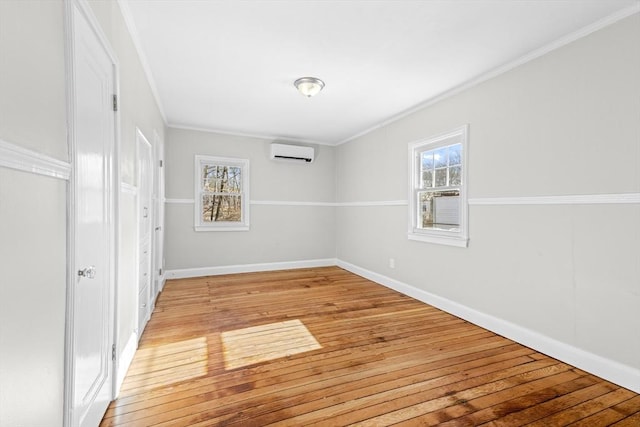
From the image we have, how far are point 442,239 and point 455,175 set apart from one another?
77 centimetres

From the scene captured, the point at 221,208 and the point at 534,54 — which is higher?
the point at 534,54

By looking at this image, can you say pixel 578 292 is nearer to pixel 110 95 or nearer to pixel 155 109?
pixel 110 95

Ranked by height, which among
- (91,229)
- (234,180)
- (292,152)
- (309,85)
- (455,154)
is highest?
(309,85)

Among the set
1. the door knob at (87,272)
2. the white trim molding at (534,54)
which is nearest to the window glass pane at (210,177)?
the white trim molding at (534,54)

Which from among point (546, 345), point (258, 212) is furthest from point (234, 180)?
point (546, 345)

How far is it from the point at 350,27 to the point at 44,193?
2.20m

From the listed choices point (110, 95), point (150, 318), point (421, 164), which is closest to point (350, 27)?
point (110, 95)

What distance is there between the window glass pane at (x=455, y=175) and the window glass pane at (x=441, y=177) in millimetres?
76

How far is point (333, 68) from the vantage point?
2.91 meters

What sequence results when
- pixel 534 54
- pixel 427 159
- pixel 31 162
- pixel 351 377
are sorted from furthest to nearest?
pixel 427 159 < pixel 534 54 < pixel 351 377 < pixel 31 162

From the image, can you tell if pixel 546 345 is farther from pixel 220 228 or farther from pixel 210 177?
pixel 210 177

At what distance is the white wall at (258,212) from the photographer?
493 cm

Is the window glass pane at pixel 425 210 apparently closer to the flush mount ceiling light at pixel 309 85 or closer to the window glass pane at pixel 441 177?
the window glass pane at pixel 441 177

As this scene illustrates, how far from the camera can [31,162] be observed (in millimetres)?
908
